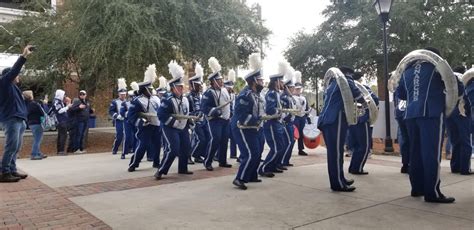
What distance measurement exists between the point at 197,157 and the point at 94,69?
647cm

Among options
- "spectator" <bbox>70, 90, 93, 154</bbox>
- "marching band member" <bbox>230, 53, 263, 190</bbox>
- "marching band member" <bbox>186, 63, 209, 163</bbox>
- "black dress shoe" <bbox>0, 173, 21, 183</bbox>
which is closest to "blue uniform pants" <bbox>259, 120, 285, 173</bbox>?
"marching band member" <bbox>230, 53, 263, 190</bbox>

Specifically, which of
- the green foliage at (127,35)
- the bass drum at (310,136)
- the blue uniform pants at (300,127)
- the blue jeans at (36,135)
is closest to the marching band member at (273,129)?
the blue uniform pants at (300,127)

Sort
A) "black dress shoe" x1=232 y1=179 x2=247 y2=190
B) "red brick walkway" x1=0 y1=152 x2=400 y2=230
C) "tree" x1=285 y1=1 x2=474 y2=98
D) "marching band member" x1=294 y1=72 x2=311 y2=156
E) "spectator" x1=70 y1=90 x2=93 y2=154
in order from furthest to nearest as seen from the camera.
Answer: "tree" x1=285 y1=1 x2=474 y2=98
"spectator" x1=70 y1=90 x2=93 y2=154
"marching band member" x1=294 y1=72 x2=311 y2=156
"black dress shoe" x1=232 y1=179 x2=247 y2=190
"red brick walkway" x1=0 y1=152 x2=400 y2=230

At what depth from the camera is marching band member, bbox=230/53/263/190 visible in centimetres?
652

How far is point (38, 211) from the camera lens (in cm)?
530

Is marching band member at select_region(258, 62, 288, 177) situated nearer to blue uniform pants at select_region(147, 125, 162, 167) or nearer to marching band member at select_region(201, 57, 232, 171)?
marching band member at select_region(201, 57, 232, 171)

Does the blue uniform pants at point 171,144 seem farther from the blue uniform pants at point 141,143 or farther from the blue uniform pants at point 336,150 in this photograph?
the blue uniform pants at point 336,150

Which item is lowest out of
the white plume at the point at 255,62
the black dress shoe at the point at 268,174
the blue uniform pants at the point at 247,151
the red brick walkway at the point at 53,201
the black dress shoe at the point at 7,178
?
the red brick walkway at the point at 53,201

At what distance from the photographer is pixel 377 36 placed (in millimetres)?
19141

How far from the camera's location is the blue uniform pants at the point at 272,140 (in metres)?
7.59

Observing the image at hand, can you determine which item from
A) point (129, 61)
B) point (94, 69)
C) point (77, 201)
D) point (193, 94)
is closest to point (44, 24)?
point (94, 69)

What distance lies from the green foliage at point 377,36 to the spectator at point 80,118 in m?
12.4

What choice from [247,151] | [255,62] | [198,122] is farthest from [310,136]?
[247,151]

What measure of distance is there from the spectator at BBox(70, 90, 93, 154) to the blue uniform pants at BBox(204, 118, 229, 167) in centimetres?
573
